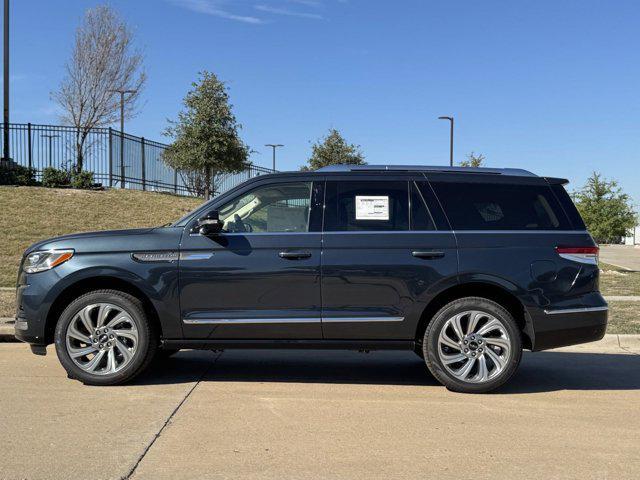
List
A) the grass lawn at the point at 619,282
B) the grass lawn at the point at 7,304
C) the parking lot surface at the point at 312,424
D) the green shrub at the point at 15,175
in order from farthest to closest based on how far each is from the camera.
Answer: the green shrub at the point at 15,175
the grass lawn at the point at 619,282
the grass lawn at the point at 7,304
the parking lot surface at the point at 312,424

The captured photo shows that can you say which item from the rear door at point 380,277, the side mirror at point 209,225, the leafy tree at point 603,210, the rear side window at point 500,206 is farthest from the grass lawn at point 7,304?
the leafy tree at point 603,210

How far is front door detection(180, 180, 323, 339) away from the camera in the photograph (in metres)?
5.49

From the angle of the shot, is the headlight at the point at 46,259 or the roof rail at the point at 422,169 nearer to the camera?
the headlight at the point at 46,259

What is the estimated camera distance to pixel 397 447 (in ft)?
13.8

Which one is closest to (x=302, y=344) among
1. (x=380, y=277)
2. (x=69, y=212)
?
(x=380, y=277)

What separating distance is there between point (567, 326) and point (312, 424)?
8.02 ft

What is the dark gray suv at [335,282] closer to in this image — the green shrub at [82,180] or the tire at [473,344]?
the tire at [473,344]

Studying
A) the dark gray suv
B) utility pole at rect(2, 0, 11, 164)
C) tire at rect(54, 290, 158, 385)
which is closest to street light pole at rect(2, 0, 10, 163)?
utility pole at rect(2, 0, 11, 164)

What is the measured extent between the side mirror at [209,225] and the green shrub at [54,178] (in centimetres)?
1722

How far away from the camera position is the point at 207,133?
22703 millimetres

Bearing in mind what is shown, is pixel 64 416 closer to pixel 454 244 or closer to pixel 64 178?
pixel 454 244

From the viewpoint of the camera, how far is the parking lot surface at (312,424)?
12.6 feet

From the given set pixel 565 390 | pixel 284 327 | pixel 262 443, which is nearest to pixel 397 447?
pixel 262 443

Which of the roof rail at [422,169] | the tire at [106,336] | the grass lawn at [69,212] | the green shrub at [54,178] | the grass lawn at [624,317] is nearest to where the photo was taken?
the tire at [106,336]
